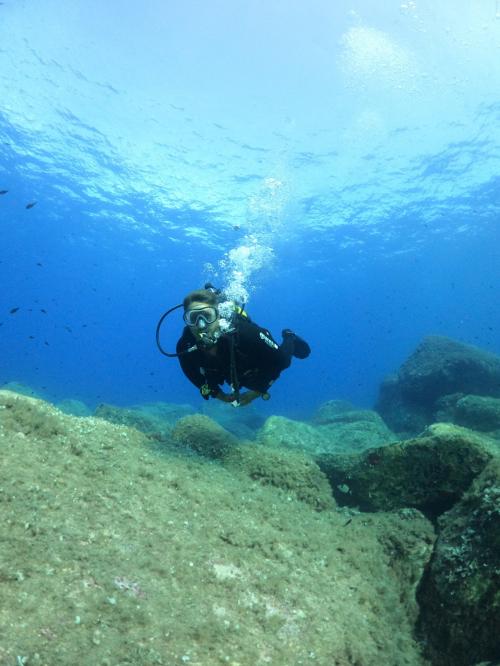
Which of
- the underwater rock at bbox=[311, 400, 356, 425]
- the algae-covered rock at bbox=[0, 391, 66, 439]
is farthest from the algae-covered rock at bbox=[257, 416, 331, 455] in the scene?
the underwater rock at bbox=[311, 400, 356, 425]

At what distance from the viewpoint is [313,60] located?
61.7 feet

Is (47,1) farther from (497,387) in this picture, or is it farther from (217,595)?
(497,387)

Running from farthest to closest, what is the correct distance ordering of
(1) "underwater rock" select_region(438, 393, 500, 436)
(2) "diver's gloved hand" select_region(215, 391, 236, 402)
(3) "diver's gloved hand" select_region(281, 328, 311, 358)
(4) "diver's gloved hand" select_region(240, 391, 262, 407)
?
1. (1) "underwater rock" select_region(438, 393, 500, 436)
2. (3) "diver's gloved hand" select_region(281, 328, 311, 358)
3. (4) "diver's gloved hand" select_region(240, 391, 262, 407)
4. (2) "diver's gloved hand" select_region(215, 391, 236, 402)

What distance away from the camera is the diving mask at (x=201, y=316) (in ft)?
17.9

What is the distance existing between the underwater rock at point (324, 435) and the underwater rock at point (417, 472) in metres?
2.54

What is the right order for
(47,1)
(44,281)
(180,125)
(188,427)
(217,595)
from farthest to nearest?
1. (44,281)
2. (180,125)
3. (47,1)
4. (188,427)
5. (217,595)

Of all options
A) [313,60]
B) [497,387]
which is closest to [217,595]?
[497,387]

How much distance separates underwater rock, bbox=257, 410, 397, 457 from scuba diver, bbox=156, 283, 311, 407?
2.41m

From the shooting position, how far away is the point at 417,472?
4.76 m

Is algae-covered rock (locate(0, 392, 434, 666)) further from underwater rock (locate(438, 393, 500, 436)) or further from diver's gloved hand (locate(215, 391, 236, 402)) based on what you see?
underwater rock (locate(438, 393, 500, 436))

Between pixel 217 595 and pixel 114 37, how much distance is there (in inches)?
943

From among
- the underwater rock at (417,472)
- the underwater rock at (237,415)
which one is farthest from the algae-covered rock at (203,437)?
the underwater rock at (237,415)

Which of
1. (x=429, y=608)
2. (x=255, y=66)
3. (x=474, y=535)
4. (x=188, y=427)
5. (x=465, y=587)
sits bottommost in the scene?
(x=188, y=427)

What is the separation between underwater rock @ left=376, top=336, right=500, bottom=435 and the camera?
602 inches
